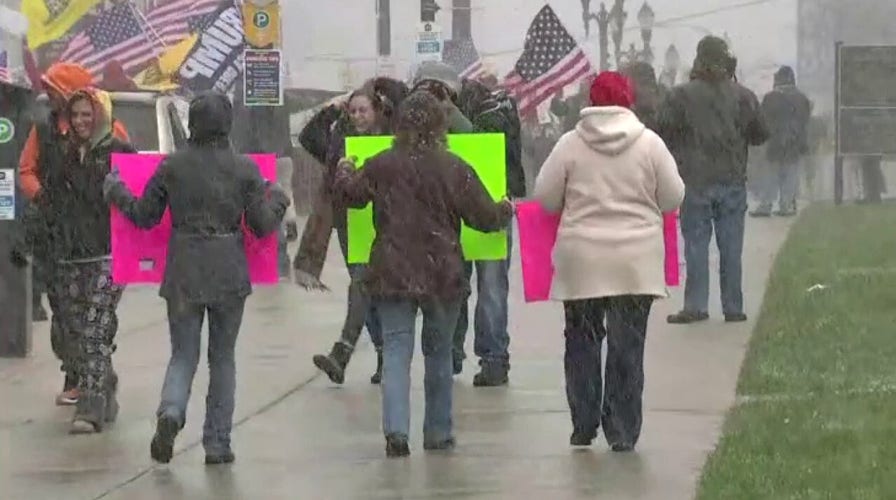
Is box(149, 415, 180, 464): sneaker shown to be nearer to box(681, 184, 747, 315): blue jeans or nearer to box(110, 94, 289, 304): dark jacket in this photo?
box(110, 94, 289, 304): dark jacket

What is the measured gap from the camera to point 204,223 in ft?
32.4

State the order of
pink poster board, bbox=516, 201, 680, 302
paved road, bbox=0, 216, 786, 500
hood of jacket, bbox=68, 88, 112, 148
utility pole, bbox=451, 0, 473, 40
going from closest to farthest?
paved road, bbox=0, 216, 786, 500, pink poster board, bbox=516, 201, 680, 302, hood of jacket, bbox=68, 88, 112, 148, utility pole, bbox=451, 0, 473, 40

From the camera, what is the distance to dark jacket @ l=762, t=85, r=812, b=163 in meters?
27.9

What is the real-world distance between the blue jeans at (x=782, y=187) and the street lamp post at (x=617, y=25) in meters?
15.0

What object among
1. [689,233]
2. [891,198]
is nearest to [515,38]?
[891,198]

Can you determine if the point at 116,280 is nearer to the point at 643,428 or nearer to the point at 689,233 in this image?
the point at 643,428

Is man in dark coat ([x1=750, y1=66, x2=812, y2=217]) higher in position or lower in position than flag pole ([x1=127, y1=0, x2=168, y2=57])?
lower

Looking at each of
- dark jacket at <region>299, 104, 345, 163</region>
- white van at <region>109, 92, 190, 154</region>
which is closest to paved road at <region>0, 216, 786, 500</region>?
dark jacket at <region>299, 104, 345, 163</region>

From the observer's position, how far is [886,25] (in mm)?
46094

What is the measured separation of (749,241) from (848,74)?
8737 mm

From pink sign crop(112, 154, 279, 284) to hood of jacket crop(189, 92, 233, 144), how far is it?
352 mm

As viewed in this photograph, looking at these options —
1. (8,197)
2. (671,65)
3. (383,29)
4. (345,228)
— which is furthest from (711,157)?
(671,65)

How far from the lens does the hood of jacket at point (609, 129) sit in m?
9.95

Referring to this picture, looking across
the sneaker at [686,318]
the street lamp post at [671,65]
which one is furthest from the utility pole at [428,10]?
the sneaker at [686,318]
